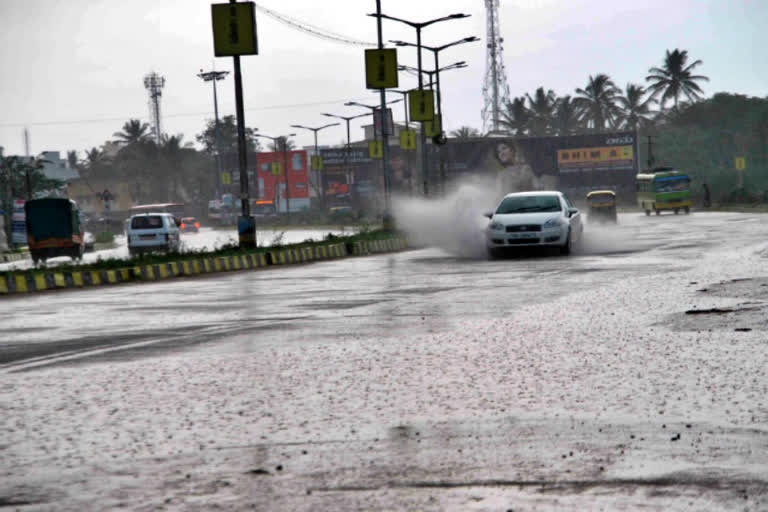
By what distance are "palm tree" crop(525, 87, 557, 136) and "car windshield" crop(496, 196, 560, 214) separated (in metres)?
110

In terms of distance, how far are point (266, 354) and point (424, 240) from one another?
2953 cm

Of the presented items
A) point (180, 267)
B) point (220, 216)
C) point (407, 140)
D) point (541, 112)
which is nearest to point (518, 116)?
point (541, 112)

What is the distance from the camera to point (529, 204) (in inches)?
1094

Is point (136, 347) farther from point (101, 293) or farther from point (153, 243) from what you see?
point (153, 243)

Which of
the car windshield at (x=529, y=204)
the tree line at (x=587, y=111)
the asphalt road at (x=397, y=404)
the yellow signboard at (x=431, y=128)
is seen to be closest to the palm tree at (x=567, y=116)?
the tree line at (x=587, y=111)

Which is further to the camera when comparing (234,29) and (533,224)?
(234,29)

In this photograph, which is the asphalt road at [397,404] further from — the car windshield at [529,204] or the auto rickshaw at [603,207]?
the auto rickshaw at [603,207]

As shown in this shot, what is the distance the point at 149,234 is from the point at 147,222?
0.56m

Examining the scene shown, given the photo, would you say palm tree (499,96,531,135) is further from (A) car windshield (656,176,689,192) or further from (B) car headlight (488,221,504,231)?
(B) car headlight (488,221,504,231)

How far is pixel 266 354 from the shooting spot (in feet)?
32.9

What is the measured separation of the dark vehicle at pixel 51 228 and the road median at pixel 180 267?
14825 millimetres

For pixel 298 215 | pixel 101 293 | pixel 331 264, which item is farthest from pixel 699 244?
pixel 298 215

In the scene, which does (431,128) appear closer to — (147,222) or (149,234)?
(147,222)

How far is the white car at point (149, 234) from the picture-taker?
1665 inches
